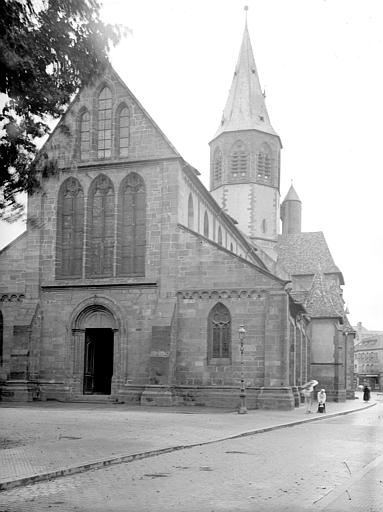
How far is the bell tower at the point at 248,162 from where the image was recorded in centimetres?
6669

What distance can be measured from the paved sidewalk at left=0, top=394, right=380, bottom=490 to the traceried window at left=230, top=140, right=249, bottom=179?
37937 mm

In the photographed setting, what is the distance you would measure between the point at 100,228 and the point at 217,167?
Result: 33.5 metres

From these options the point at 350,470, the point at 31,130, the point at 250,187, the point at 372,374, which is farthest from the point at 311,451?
the point at 372,374

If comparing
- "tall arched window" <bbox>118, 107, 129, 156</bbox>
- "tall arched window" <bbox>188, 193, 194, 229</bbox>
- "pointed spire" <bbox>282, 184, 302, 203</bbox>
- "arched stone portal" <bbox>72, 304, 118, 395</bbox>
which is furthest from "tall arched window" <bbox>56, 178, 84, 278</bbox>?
"pointed spire" <bbox>282, 184, 302, 203</bbox>

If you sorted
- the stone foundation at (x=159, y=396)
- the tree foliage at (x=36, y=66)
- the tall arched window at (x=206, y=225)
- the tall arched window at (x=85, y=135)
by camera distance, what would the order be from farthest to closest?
1. the tall arched window at (x=206, y=225)
2. the tall arched window at (x=85, y=135)
3. the stone foundation at (x=159, y=396)
4. the tree foliage at (x=36, y=66)

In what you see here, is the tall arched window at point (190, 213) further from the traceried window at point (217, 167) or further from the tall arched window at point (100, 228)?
the traceried window at point (217, 167)

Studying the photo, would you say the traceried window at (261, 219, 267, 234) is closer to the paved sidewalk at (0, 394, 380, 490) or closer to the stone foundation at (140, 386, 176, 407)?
the stone foundation at (140, 386, 176, 407)

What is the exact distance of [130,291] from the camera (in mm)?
35156

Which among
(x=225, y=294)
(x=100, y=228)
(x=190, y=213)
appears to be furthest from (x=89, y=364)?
(x=190, y=213)

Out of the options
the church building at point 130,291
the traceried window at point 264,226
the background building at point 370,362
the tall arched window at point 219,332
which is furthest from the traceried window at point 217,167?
the background building at point 370,362

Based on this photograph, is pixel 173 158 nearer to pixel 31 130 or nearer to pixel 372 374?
pixel 31 130

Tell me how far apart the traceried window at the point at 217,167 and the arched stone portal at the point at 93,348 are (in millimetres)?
34056

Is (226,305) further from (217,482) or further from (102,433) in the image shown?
(217,482)

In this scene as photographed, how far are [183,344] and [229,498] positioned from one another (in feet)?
77.1
